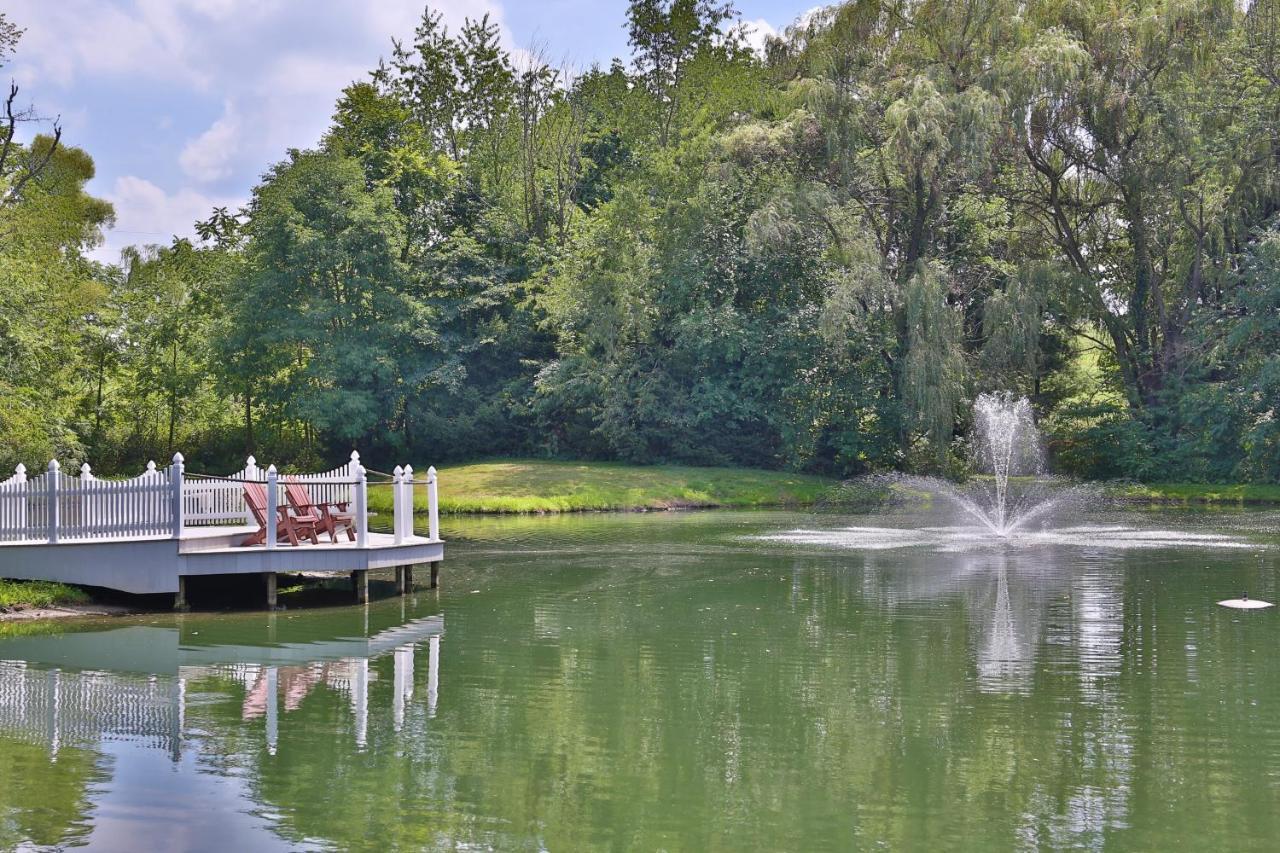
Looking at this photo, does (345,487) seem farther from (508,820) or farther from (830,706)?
(508,820)

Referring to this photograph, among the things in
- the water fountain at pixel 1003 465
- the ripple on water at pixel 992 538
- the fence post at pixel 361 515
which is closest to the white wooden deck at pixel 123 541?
the fence post at pixel 361 515

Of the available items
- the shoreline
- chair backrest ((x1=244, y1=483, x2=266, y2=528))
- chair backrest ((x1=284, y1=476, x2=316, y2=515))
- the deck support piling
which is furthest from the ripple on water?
the shoreline

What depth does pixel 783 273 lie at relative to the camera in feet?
155

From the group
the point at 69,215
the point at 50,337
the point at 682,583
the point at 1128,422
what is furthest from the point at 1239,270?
the point at 69,215

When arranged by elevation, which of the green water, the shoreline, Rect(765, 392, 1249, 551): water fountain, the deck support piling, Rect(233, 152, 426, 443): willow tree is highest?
Rect(233, 152, 426, 443): willow tree

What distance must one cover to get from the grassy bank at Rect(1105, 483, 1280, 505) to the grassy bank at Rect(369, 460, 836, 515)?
9.34 metres

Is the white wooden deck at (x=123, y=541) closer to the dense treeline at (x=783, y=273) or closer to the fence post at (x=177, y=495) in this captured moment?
the fence post at (x=177, y=495)

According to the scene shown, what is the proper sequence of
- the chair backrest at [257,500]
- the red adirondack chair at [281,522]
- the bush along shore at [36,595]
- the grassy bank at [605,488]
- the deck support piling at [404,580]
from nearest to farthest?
the bush along shore at [36,595] < the red adirondack chair at [281,522] < the chair backrest at [257,500] < the deck support piling at [404,580] < the grassy bank at [605,488]

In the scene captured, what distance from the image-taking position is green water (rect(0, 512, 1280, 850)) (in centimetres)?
827

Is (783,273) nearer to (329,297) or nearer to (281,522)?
(329,297)

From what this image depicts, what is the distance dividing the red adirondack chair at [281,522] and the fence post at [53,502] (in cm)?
257

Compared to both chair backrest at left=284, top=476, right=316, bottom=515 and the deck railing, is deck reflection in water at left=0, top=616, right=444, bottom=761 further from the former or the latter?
chair backrest at left=284, top=476, right=316, bottom=515

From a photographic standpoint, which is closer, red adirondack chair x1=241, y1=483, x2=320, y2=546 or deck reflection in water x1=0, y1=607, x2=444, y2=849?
deck reflection in water x1=0, y1=607, x2=444, y2=849

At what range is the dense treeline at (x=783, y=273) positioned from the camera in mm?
41750
